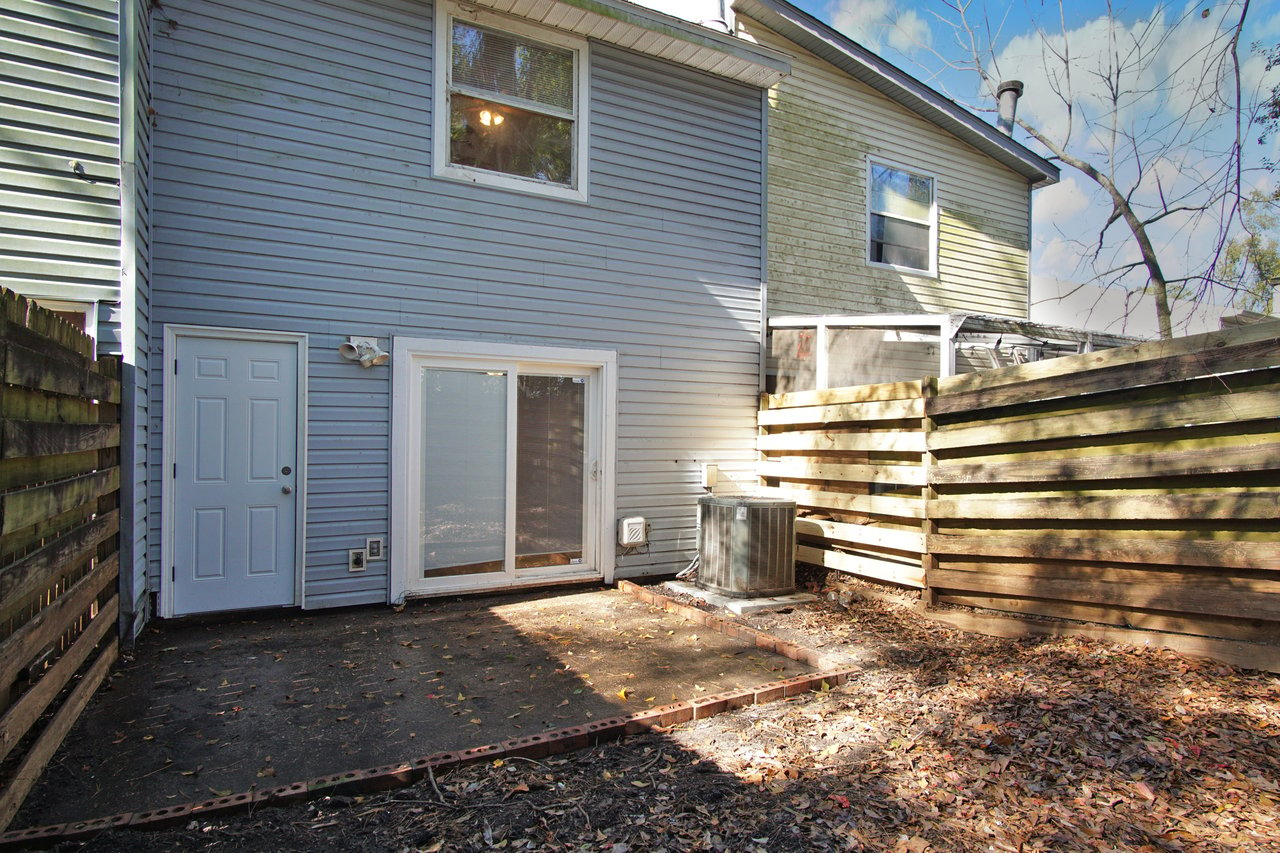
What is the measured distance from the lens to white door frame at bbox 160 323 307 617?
513 centimetres

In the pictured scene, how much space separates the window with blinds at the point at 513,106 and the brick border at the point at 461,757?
474cm

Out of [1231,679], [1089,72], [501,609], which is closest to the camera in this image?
[1231,679]

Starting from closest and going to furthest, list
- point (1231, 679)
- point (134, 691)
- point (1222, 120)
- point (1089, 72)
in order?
point (1231, 679) < point (134, 691) < point (1222, 120) < point (1089, 72)

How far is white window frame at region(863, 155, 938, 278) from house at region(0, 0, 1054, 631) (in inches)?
88.2

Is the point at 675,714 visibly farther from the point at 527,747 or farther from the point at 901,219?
the point at 901,219

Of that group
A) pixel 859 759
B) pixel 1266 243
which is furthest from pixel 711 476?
pixel 1266 243

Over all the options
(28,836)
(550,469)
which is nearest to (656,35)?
(550,469)

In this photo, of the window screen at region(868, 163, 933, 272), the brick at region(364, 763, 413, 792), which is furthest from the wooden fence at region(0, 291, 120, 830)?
the window screen at region(868, 163, 933, 272)

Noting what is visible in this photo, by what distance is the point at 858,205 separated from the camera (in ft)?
30.0

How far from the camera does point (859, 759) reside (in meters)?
3.21

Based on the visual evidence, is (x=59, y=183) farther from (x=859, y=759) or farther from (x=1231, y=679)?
(x=1231, y=679)

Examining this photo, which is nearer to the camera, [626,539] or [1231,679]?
[1231,679]

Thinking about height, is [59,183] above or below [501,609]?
above

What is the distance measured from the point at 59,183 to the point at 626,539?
5054 millimetres
